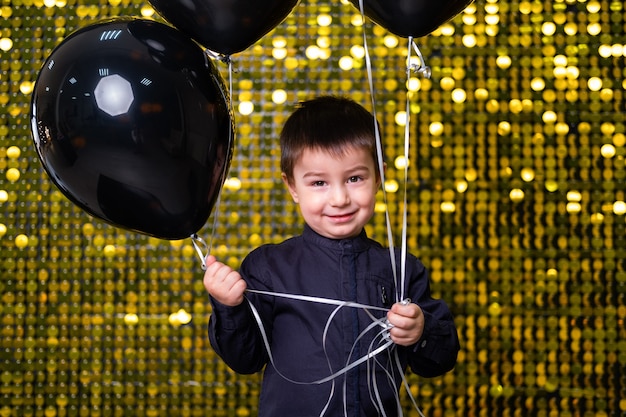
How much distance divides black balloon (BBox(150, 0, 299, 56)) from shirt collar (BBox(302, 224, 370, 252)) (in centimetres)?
24

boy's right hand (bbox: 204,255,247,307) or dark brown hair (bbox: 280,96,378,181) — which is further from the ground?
dark brown hair (bbox: 280,96,378,181)

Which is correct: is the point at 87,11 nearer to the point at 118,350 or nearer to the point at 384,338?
the point at 118,350

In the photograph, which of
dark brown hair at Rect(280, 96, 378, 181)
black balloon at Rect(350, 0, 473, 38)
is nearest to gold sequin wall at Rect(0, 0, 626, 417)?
dark brown hair at Rect(280, 96, 378, 181)

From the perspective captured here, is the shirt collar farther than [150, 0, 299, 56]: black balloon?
Yes

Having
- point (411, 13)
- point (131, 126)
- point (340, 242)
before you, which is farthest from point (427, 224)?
point (131, 126)

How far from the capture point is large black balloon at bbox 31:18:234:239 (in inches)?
28.1

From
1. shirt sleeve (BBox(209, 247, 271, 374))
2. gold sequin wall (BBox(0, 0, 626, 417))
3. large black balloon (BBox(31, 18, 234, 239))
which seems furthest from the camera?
gold sequin wall (BBox(0, 0, 626, 417))

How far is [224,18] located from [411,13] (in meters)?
0.19

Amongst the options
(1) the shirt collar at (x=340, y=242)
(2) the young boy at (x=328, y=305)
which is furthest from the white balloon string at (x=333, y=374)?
(1) the shirt collar at (x=340, y=242)

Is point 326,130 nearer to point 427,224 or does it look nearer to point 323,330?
point 323,330

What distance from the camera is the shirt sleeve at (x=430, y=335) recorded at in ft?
2.94

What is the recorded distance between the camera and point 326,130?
2.98ft

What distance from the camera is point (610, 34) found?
58.8 inches

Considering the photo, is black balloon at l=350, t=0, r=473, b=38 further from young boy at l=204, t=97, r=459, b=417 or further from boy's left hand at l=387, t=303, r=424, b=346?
boy's left hand at l=387, t=303, r=424, b=346
